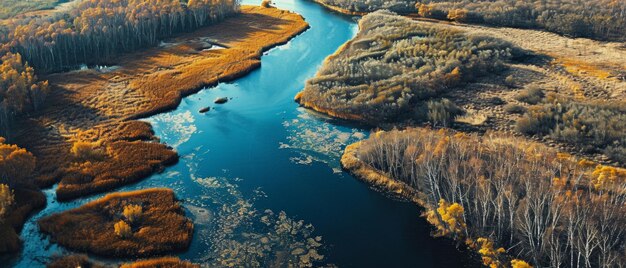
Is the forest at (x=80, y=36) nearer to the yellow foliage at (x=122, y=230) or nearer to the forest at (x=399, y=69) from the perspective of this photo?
the yellow foliage at (x=122, y=230)

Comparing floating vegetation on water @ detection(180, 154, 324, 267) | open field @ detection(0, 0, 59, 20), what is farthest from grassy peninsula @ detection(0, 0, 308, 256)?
open field @ detection(0, 0, 59, 20)

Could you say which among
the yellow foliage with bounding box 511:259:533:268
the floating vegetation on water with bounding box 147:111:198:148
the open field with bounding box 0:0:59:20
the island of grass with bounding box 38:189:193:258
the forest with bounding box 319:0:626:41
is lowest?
the island of grass with bounding box 38:189:193:258

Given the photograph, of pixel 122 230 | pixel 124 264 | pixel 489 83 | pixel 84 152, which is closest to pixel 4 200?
pixel 122 230

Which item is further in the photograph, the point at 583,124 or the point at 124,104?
the point at 124,104

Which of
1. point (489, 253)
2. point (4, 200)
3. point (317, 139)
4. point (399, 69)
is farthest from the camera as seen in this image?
point (399, 69)

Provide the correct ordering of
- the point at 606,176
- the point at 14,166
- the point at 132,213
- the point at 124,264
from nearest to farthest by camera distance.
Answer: the point at 124,264 → the point at 132,213 → the point at 606,176 → the point at 14,166

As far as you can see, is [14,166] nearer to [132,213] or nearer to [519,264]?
[132,213]

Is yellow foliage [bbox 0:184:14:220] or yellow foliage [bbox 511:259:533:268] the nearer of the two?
yellow foliage [bbox 511:259:533:268]

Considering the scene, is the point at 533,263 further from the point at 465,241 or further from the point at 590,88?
the point at 590,88

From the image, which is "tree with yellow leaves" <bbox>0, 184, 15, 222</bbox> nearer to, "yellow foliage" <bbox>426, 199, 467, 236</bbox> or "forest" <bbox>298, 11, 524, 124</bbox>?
"yellow foliage" <bbox>426, 199, 467, 236</bbox>
